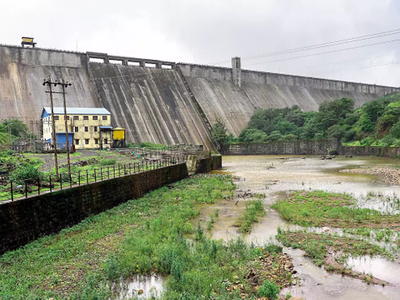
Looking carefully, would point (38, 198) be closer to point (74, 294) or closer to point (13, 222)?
point (13, 222)

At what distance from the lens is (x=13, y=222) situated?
35.6ft

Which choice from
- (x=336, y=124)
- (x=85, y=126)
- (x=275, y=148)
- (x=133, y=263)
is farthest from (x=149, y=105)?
(x=133, y=263)

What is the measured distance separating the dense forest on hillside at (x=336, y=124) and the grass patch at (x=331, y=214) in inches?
1322

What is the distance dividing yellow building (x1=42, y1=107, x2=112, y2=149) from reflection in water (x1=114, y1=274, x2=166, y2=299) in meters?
35.7

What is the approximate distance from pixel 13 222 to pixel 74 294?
439 centimetres

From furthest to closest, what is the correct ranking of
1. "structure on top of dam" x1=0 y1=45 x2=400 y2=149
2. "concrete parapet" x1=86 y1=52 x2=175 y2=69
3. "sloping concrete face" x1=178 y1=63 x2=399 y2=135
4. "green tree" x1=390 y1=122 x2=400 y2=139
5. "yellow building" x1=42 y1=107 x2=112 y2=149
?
"sloping concrete face" x1=178 y1=63 x2=399 y2=135 → "concrete parapet" x1=86 y1=52 x2=175 y2=69 → "structure on top of dam" x1=0 y1=45 x2=400 y2=149 → "green tree" x1=390 y1=122 x2=400 y2=139 → "yellow building" x1=42 y1=107 x2=112 y2=149

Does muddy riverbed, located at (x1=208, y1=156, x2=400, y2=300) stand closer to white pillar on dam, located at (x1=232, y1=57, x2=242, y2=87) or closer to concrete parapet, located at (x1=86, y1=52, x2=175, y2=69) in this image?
concrete parapet, located at (x1=86, y1=52, x2=175, y2=69)

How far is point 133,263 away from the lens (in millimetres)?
9766

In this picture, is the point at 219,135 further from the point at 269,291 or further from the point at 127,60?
the point at 269,291

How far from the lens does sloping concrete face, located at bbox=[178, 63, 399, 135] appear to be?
7275 centimetres

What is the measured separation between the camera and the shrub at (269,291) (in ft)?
25.6

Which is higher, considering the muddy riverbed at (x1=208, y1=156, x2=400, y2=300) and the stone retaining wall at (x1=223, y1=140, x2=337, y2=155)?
the stone retaining wall at (x1=223, y1=140, x2=337, y2=155)

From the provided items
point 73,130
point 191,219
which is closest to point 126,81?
point 73,130

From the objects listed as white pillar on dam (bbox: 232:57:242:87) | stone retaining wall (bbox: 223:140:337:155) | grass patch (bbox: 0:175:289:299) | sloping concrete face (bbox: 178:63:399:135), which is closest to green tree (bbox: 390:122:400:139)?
stone retaining wall (bbox: 223:140:337:155)
